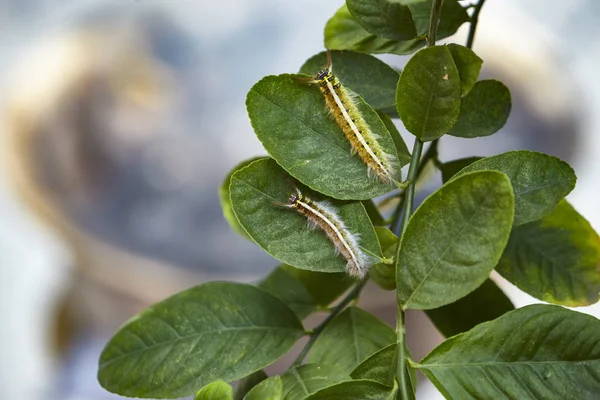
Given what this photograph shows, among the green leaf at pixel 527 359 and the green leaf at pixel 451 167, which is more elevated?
the green leaf at pixel 451 167

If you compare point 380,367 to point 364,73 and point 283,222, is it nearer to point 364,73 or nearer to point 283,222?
point 283,222

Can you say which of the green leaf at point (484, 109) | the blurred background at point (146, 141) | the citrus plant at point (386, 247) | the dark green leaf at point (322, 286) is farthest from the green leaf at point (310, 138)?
the blurred background at point (146, 141)

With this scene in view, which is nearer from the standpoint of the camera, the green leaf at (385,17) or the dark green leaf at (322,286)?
the green leaf at (385,17)

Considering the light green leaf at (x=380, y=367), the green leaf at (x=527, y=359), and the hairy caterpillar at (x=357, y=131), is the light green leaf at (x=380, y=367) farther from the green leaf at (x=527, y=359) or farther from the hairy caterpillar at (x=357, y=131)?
the hairy caterpillar at (x=357, y=131)

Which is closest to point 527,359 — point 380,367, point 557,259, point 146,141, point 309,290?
point 380,367

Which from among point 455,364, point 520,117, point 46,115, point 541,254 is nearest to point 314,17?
point 520,117

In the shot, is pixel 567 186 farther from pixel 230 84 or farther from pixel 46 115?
pixel 46 115

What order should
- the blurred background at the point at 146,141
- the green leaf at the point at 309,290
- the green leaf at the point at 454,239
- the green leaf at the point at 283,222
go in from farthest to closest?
the blurred background at the point at 146,141
the green leaf at the point at 309,290
the green leaf at the point at 283,222
the green leaf at the point at 454,239

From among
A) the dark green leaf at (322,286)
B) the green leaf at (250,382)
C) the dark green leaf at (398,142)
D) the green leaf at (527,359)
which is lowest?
the green leaf at (527,359)

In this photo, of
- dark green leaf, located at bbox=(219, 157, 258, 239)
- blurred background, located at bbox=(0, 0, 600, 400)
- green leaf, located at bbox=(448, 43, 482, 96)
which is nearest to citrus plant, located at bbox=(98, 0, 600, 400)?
green leaf, located at bbox=(448, 43, 482, 96)
